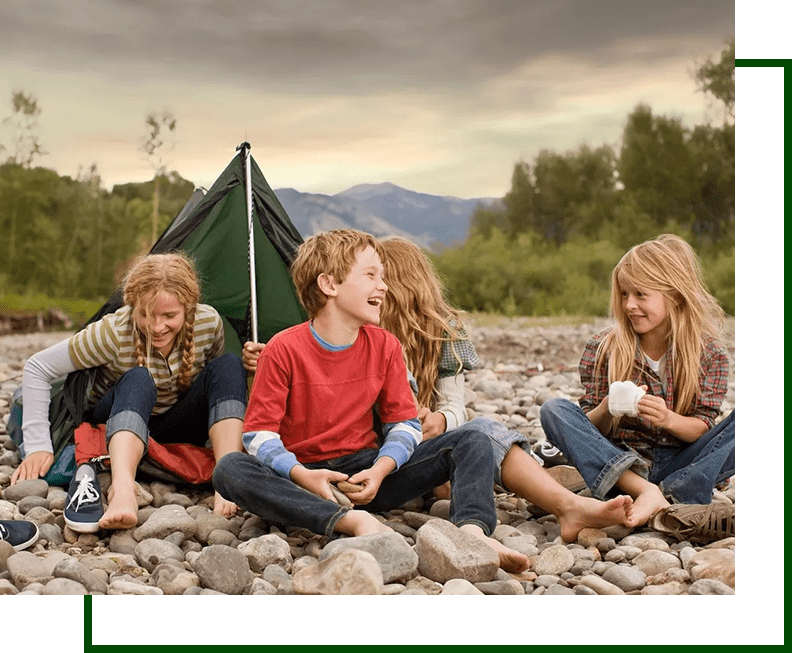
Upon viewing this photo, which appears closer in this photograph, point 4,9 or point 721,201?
point 4,9

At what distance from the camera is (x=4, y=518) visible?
2096 millimetres

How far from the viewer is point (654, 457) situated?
2240mm

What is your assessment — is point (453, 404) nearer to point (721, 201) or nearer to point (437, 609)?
point (437, 609)

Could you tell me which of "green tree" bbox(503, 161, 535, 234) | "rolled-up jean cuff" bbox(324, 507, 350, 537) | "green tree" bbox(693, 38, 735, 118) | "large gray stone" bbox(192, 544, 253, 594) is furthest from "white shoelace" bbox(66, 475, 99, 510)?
"green tree" bbox(503, 161, 535, 234)

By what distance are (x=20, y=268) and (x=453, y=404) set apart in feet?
20.3

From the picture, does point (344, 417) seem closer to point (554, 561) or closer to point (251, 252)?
point (554, 561)

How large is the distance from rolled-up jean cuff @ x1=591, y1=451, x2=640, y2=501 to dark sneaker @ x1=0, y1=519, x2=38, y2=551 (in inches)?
51.0

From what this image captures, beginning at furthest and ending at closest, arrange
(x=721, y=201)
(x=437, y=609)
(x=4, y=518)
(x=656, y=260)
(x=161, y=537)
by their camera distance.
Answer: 1. (x=721, y=201)
2. (x=656, y=260)
3. (x=4, y=518)
4. (x=161, y=537)
5. (x=437, y=609)

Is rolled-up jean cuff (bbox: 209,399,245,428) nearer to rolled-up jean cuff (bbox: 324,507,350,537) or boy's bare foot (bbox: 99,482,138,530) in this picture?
boy's bare foot (bbox: 99,482,138,530)

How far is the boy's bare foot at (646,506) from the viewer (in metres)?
1.98

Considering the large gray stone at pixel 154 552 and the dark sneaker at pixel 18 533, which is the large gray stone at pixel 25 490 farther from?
the large gray stone at pixel 154 552

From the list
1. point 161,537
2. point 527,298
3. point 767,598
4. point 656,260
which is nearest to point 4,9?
point 161,537

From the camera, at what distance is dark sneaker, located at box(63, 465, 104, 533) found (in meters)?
1.99

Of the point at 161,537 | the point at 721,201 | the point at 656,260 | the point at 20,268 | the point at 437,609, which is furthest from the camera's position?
the point at 721,201
